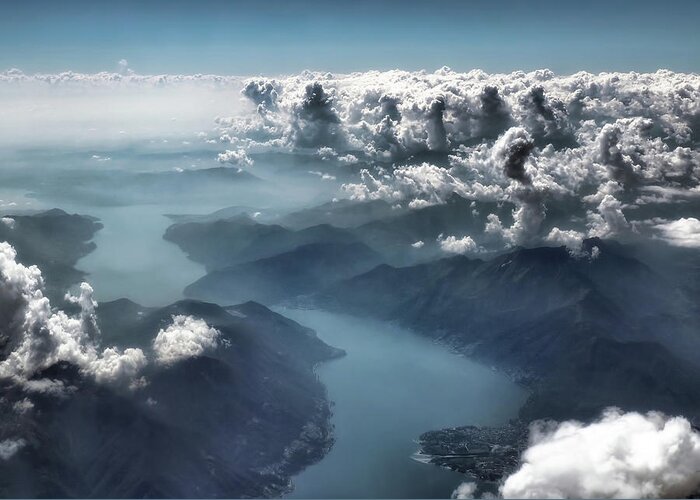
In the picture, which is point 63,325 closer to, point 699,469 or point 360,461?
point 360,461

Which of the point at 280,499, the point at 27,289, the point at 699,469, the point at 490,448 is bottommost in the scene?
the point at 280,499

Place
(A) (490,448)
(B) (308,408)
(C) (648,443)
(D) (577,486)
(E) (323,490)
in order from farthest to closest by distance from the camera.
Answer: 1. (B) (308,408)
2. (A) (490,448)
3. (E) (323,490)
4. (C) (648,443)
5. (D) (577,486)

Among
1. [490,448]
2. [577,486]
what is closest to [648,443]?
[577,486]

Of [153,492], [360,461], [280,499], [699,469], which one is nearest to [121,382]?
[153,492]

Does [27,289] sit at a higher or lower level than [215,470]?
higher

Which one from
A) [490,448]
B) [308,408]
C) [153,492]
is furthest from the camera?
[308,408]

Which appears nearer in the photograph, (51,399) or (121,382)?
(51,399)

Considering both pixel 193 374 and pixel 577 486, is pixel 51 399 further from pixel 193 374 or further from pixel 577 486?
pixel 577 486
